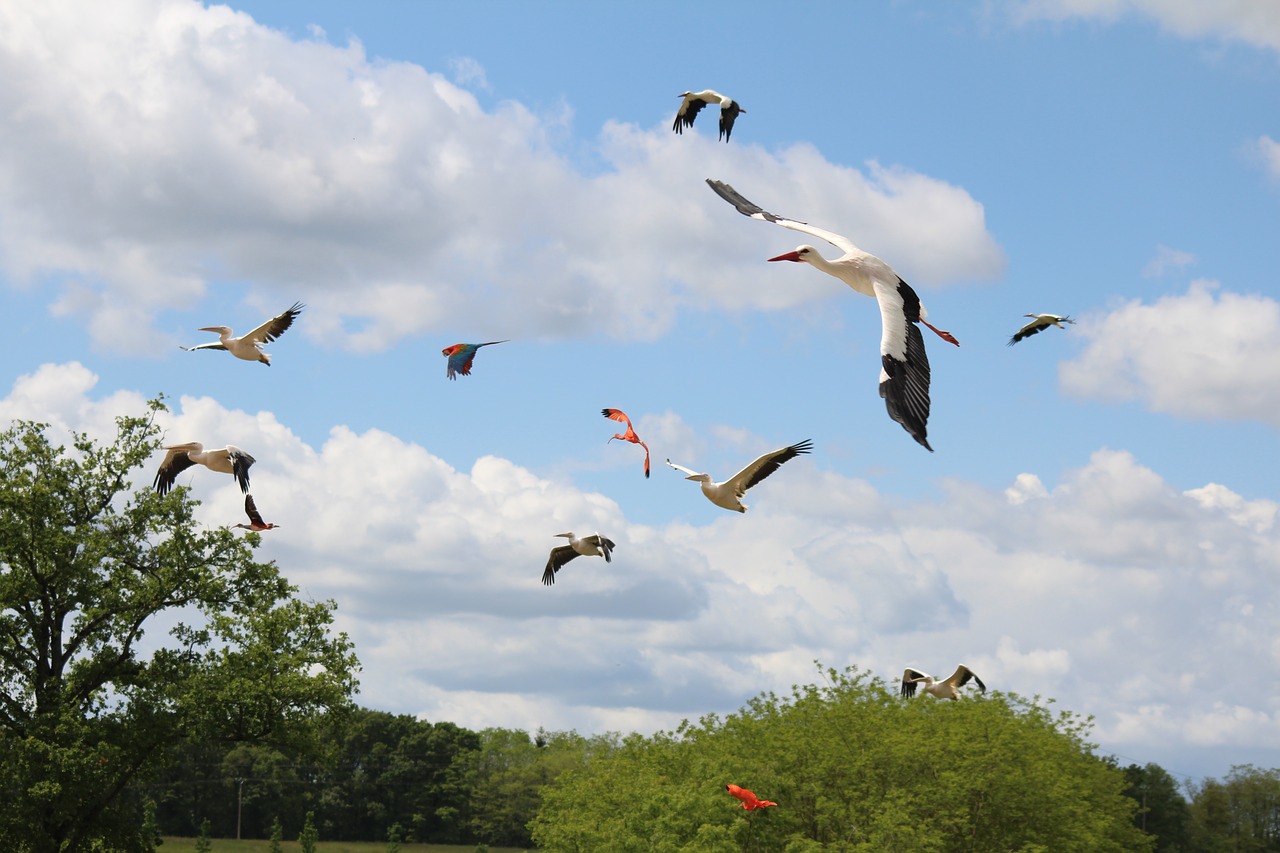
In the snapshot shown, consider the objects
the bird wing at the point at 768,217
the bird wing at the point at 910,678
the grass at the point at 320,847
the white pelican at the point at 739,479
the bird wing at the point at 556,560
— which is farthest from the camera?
the grass at the point at 320,847

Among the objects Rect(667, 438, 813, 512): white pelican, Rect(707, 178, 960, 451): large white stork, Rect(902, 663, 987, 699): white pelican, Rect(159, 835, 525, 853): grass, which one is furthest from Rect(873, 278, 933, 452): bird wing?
Rect(159, 835, 525, 853): grass

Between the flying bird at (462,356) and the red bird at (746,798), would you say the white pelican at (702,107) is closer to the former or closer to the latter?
the flying bird at (462,356)

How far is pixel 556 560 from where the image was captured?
23094 millimetres

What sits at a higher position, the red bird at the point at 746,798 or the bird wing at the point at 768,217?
the bird wing at the point at 768,217

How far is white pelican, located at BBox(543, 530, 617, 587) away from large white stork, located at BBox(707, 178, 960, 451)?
6.07m

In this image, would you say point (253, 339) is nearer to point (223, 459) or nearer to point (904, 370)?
point (223, 459)

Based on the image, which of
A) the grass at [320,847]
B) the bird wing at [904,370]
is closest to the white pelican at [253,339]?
the bird wing at [904,370]

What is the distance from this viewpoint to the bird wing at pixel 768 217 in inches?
577

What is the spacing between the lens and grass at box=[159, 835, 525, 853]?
83188 mm

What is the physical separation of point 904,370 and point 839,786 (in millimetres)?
32637

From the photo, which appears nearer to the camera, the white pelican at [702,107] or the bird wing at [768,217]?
the bird wing at [768,217]

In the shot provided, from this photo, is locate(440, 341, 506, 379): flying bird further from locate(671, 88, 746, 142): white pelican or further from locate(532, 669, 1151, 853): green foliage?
locate(532, 669, 1151, 853): green foliage

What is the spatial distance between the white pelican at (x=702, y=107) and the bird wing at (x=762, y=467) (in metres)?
4.76

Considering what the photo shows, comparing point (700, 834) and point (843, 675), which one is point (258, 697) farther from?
point (843, 675)
